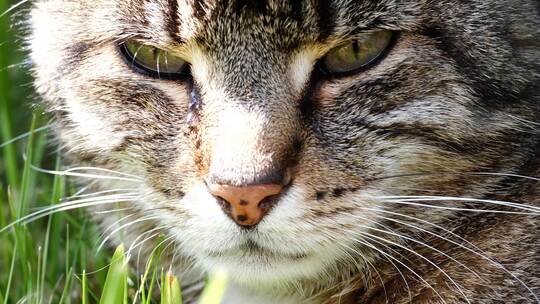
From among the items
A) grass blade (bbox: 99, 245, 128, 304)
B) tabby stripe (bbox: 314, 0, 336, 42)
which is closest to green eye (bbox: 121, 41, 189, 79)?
tabby stripe (bbox: 314, 0, 336, 42)

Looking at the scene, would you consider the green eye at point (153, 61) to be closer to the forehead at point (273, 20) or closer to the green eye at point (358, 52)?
the forehead at point (273, 20)

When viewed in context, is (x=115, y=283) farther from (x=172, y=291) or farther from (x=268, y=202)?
(x=268, y=202)

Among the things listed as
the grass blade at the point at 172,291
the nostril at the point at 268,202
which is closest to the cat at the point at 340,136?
the nostril at the point at 268,202

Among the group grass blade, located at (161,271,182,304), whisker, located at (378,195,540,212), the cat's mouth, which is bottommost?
grass blade, located at (161,271,182,304)

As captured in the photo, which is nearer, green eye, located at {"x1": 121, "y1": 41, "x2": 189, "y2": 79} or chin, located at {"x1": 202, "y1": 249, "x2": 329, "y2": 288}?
chin, located at {"x1": 202, "y1": 249, "x2": 329, "y2": 288}

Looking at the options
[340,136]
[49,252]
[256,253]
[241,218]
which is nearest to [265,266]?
[256,253]

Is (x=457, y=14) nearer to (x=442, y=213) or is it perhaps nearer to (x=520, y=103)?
(x=520, y=103)

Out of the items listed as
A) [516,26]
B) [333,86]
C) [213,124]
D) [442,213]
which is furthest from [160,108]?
[516,26]

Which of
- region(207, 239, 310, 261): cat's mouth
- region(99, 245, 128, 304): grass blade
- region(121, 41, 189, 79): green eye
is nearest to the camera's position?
region(99, 245, 128, 304): grass blade

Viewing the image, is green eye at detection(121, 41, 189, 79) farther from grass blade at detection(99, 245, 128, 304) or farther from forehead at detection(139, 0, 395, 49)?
grass blade at detection(99, 245, 128, 304)
